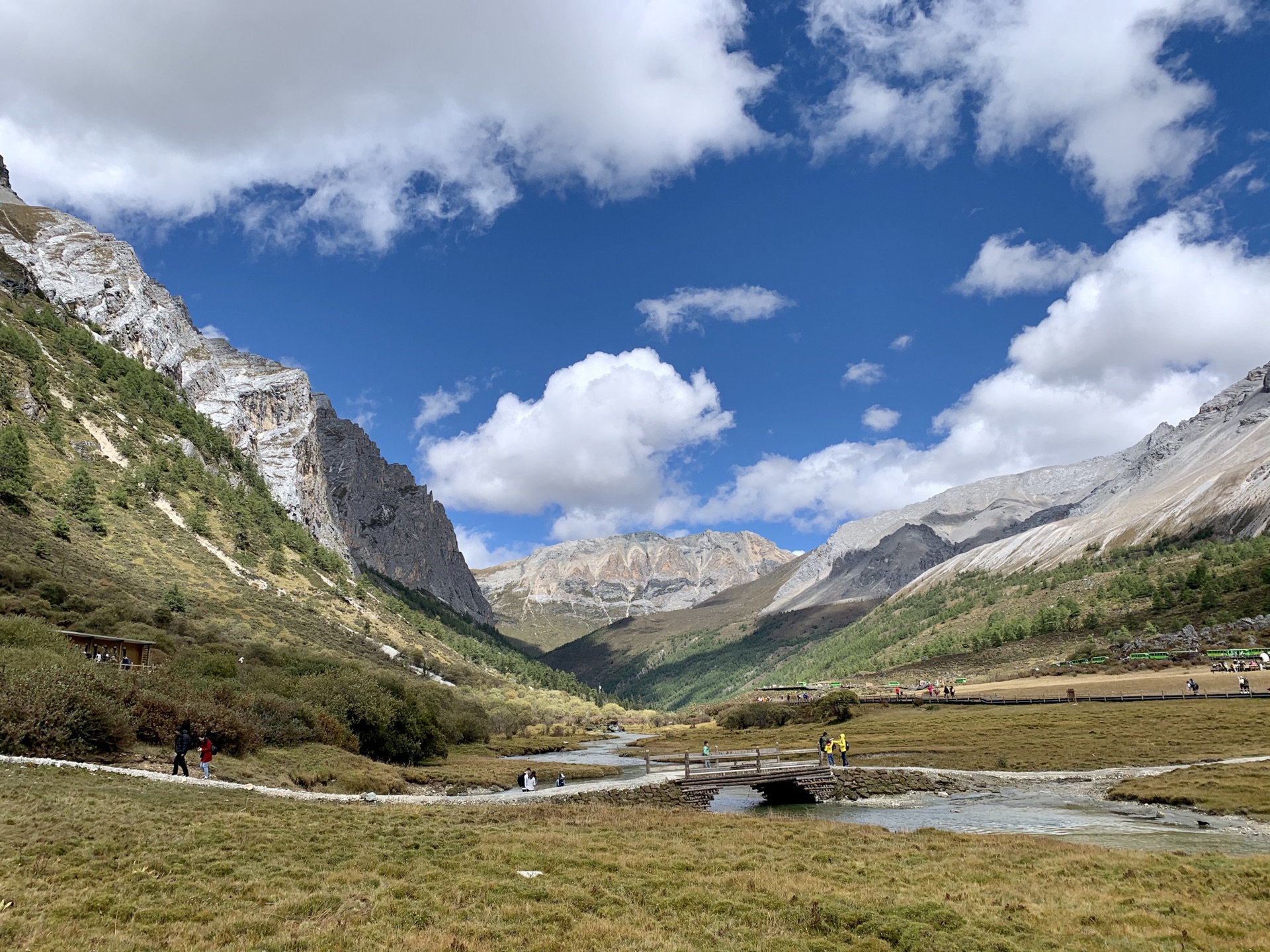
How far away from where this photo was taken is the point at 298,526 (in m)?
173

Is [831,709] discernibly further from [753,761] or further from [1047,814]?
[1047,814]

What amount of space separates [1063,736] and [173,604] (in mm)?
95535

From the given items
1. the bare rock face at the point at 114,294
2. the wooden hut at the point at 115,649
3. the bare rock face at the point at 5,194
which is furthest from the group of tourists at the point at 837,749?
the bare rock face at the point at 5,194

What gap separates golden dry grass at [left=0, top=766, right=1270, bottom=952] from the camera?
1341cm

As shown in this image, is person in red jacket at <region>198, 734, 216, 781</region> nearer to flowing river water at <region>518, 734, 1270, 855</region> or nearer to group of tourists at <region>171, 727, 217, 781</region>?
group of tourists at <region>171, 727, 217, 781</region>

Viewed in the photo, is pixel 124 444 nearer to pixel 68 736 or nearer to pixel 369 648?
pixel 369 648

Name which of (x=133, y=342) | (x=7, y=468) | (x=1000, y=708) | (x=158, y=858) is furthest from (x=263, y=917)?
(x=133, y=342)

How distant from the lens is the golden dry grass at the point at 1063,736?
47438mm

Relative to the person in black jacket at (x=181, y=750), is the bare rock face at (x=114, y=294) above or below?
above

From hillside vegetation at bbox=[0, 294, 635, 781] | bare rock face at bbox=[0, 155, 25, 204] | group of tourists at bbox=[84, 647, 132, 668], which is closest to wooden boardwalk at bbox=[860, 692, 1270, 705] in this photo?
hillside vegetation at bbox=[0, 294, 635, 781]

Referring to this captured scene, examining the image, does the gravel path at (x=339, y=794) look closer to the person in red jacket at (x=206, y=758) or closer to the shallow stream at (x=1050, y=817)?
the person in red jacket at (x=206, y=758)

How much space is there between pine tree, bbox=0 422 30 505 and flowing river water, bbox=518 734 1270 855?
7754cm

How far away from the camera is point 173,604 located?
269ft

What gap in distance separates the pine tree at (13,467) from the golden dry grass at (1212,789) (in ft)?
368
